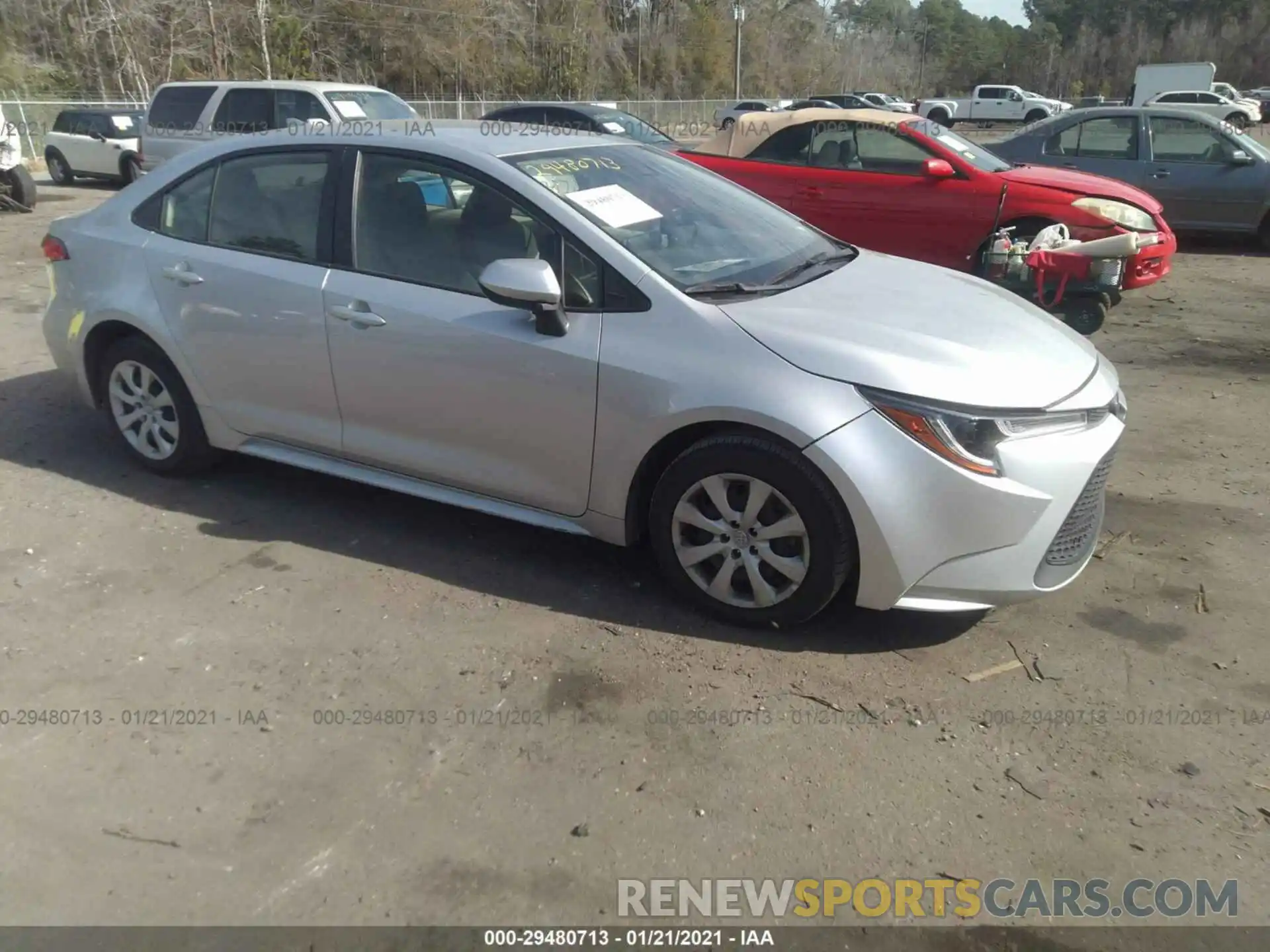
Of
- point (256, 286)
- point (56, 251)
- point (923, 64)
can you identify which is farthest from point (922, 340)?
point (923, 64)

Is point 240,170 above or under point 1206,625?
above

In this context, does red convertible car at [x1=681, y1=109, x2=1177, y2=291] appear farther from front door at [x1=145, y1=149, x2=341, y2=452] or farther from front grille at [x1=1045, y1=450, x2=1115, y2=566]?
front grille at [x1=1045, y1=450, x2=1115, y2=566]

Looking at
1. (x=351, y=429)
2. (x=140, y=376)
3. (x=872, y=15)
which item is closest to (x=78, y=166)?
(x=140, y=376)

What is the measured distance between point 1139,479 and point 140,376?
198 inches

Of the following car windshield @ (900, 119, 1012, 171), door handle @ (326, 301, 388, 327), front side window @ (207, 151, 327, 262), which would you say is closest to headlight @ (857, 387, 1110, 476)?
door handle @ (326, 301, 388, 327)

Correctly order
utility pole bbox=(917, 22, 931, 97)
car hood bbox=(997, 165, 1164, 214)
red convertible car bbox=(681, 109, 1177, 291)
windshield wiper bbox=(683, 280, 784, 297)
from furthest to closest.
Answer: utility pole bbox=(917, 22, 931, 97), car hood bbox=(997, 165, 1164, 214), red convertible car bbox=(681, 109, 1177, 291), windshield wiper bbox=(683, 280, 784, 297)

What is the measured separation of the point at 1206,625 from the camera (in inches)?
146

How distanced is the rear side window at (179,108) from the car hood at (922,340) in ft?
39.9

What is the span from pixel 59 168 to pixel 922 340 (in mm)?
21461

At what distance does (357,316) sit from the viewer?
3992mm

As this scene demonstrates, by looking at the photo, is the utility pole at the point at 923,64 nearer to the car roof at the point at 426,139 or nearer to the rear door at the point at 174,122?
the rear door at the point at 174,122

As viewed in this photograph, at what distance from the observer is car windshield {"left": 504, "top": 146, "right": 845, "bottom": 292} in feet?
12.3

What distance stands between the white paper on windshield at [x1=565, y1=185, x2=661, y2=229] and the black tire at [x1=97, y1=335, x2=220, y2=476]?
220cm

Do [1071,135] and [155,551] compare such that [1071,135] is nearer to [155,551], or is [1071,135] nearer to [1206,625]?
[1206,625]
